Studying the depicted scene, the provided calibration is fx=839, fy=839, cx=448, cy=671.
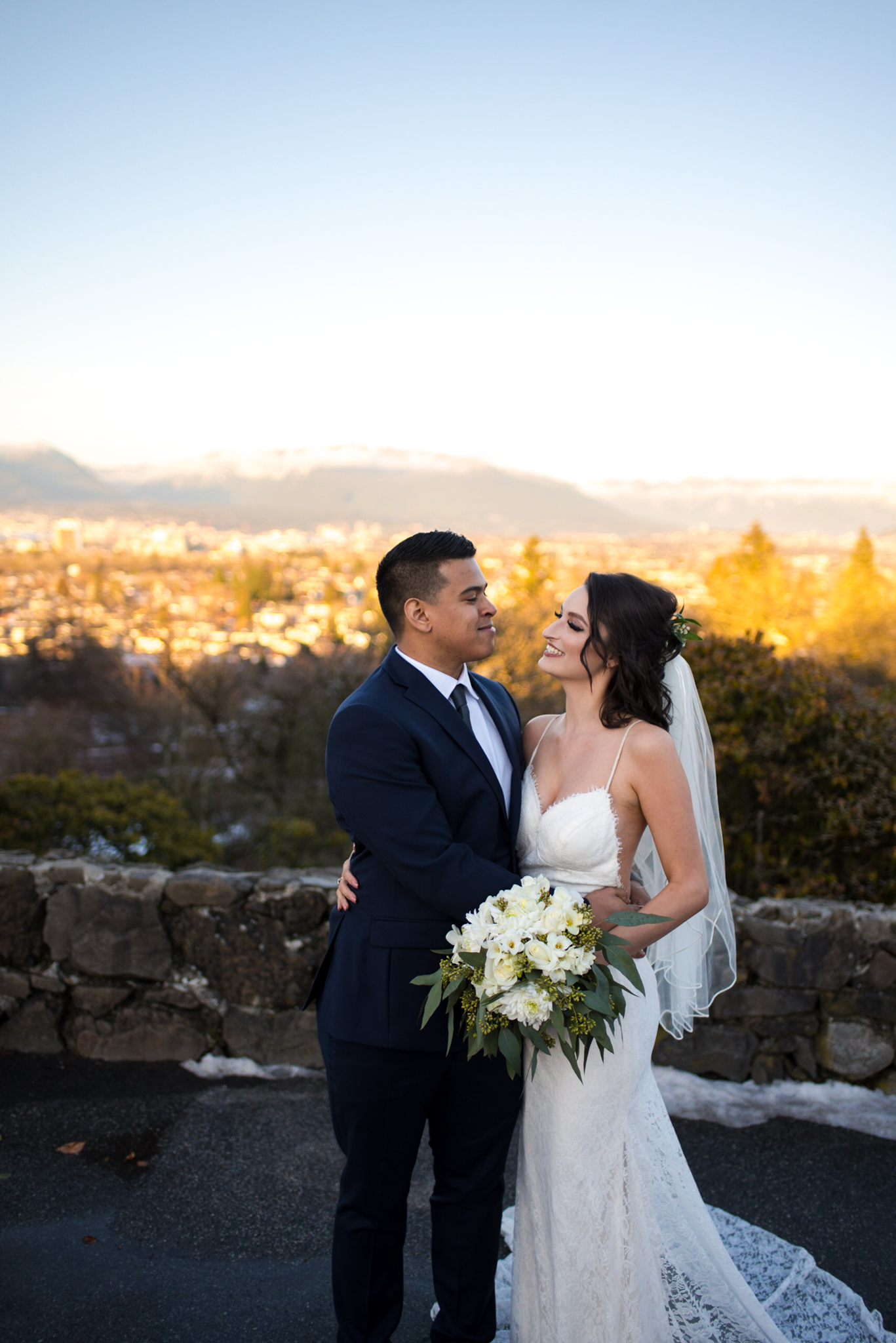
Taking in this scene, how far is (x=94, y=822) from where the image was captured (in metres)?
5.58

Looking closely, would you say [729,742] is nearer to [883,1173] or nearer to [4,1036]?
[883,1173]

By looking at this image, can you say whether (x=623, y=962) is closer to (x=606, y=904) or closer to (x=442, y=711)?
(x=606, y=904)

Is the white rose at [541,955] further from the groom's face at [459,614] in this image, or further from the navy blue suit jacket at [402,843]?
the groom's face at [459,614]

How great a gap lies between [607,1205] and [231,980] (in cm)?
221

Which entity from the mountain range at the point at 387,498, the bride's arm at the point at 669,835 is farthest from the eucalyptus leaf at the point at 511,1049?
the mountain range at the point at 387,498

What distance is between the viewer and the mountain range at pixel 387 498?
9562cm

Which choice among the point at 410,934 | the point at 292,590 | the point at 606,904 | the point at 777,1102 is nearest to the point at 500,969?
the point at 410,934

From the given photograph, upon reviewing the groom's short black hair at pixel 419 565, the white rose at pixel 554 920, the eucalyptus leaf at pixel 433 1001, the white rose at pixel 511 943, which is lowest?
the eucalyptus leaf at pixel 433 1001

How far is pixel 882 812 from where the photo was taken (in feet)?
14.5

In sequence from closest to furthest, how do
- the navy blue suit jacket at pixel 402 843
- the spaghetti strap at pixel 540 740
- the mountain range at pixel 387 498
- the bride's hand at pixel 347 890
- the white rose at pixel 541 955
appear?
the white rose at pixel 541 955, the navy blue suit jacket at pixel 402 843, the bride's hand at pixel 347 890, the spaghetti strap at pixel 540 740, the mountain range at pixel 387 498

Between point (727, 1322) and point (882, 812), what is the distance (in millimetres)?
2688

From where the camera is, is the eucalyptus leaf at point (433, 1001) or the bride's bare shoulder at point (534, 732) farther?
the bride's bare shoulder at point (534, 732)

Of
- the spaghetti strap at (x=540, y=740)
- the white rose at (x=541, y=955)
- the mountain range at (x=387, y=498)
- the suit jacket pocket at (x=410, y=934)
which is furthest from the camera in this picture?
the mountain range at (x=387, y=498)

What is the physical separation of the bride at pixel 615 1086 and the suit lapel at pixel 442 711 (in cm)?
28
